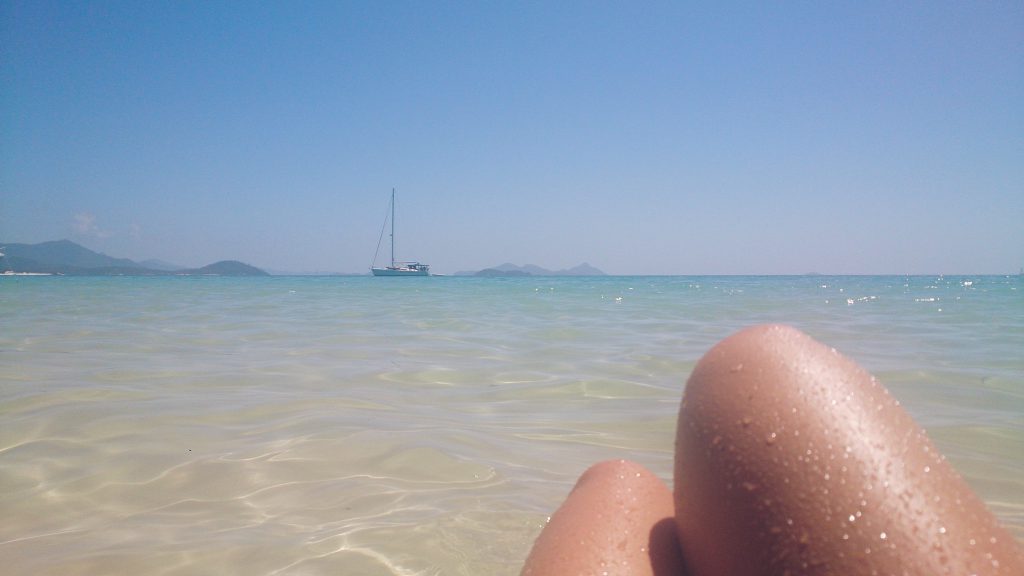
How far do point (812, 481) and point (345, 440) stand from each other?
3408mm

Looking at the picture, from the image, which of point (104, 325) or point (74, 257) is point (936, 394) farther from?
point (74, 257)

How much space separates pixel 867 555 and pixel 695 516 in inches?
11.5

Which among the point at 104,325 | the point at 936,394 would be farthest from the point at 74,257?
the point at 936,394

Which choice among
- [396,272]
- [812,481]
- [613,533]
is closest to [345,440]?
[613,533]

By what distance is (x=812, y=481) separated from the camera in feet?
3.11

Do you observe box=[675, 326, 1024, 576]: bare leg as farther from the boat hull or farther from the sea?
the boat hull

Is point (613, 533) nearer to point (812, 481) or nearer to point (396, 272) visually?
point (812, 481)

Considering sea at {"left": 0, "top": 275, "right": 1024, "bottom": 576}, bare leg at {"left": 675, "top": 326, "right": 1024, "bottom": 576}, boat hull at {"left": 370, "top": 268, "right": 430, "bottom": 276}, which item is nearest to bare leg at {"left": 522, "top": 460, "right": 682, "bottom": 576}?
bare leg at {"left": 675, "top": 326, "right": 1024, "bottom": 576}

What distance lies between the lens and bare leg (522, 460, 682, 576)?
3.77 feet

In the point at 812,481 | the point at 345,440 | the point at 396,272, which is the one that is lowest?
the point at 345,440

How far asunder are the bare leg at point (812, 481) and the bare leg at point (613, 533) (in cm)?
8

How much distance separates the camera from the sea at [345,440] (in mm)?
2504

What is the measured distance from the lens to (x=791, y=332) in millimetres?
1217

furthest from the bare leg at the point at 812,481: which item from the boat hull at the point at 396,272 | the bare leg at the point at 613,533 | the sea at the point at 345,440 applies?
the boat hull at the point at 396,272
